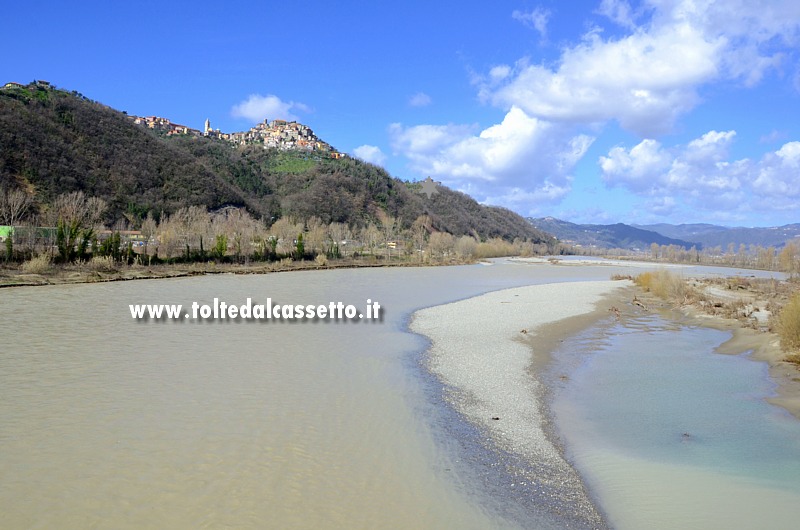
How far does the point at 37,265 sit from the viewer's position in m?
30.0

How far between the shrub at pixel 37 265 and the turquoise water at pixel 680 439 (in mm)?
29016

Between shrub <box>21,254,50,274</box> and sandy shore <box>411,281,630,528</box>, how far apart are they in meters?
22.4

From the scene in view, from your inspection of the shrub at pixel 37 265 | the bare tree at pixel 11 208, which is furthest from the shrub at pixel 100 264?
the bare tree at pixel 11 208

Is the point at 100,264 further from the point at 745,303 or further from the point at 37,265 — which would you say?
the point at 745,303

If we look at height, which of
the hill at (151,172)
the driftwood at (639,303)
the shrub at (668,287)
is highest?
the hill at (151,172)

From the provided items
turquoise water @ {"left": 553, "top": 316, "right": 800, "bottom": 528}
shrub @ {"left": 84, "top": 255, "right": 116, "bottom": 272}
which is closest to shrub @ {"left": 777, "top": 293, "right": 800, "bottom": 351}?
turquoise water @ {"left": 553, "top": 316, "right": 800, "bottom": 528}

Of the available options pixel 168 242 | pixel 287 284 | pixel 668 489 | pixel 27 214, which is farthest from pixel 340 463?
pixel 27 214

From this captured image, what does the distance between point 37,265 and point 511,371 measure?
1146 inches

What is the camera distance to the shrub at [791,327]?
44.7 feet

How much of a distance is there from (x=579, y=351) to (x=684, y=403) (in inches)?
191

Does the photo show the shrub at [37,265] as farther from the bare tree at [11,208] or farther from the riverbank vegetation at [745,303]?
the riverbank vegetation at [745,303]

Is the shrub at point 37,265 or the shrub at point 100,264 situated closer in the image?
the shrub at point 37,265

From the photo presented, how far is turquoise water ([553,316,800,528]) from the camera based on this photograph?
19.3 ft

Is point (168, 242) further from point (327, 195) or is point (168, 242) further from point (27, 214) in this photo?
point (327, 195)
